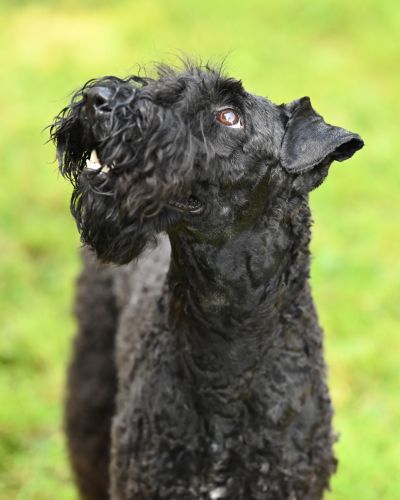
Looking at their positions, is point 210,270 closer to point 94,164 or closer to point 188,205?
point 188,205

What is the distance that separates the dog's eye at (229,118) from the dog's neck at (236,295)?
326 mm

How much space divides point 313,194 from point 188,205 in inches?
210

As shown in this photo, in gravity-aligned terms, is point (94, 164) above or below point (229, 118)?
below

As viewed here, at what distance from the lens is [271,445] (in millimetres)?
3129

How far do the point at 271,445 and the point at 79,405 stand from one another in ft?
5.53

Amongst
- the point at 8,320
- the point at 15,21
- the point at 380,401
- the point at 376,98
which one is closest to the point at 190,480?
the point at 380,401

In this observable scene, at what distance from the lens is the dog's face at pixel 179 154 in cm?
254

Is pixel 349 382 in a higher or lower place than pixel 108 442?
higher

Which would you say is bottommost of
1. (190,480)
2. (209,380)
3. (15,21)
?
(190,480)

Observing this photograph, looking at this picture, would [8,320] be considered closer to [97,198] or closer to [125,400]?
[125,400]

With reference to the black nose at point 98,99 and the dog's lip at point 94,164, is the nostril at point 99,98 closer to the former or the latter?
the black nose at point 98,99

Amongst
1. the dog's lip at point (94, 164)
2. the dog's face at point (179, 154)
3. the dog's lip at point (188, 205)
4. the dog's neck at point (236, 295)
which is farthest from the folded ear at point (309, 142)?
the dog's lip at point (94, 164)

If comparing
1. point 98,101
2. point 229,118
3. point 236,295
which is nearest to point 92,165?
point 98,101

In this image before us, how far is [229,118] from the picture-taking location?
2715mm
